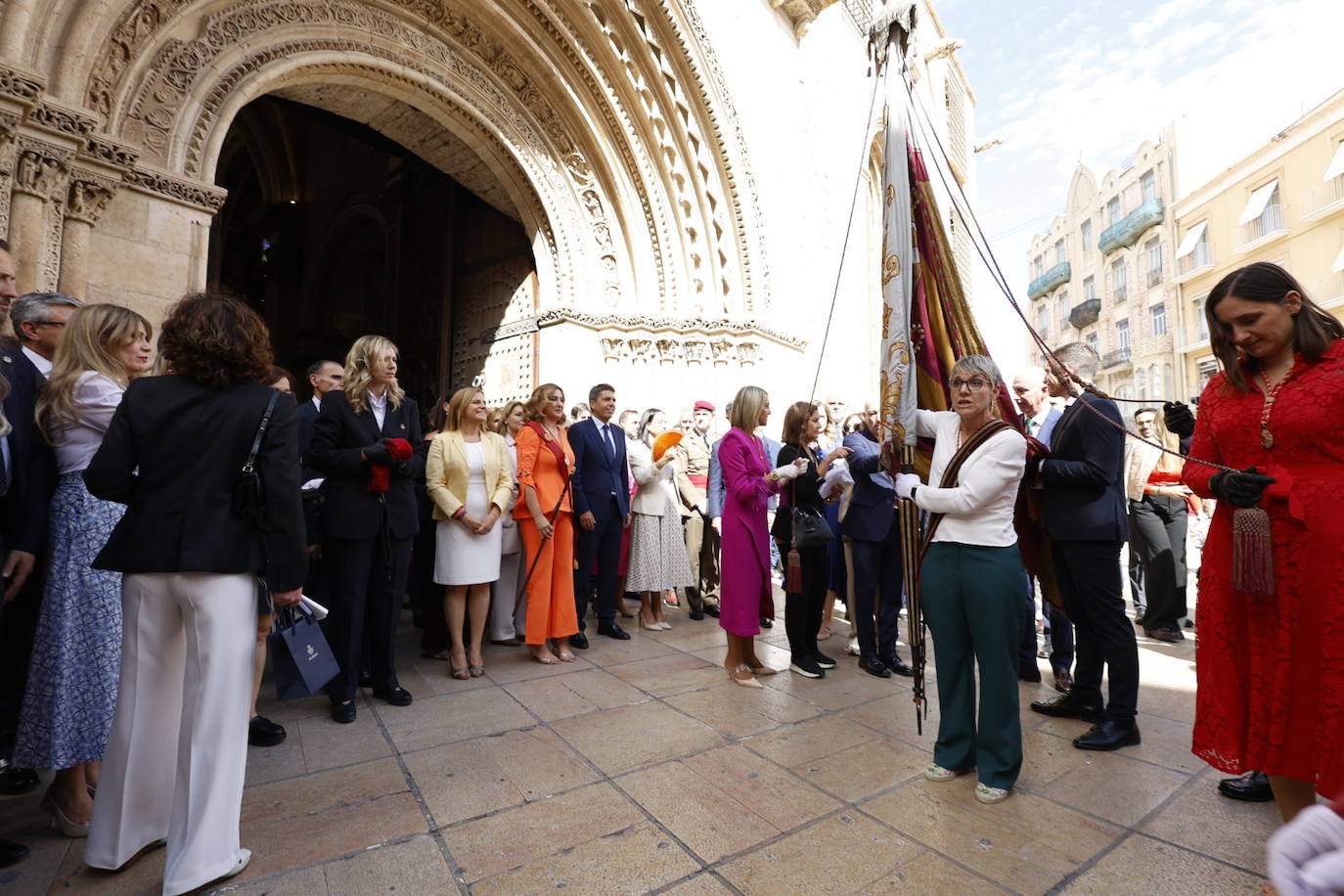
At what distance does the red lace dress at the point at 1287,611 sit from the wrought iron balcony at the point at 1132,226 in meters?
34.6

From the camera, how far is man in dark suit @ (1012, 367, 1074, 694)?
360 cm

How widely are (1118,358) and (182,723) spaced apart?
124 ft

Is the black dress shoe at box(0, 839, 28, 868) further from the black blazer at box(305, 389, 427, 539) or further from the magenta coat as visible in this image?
the magenta coat

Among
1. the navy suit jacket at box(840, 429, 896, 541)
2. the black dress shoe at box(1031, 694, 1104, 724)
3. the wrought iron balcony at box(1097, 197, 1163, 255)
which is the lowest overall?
the black dress shoe at box(1031, 694, 1104, 724)

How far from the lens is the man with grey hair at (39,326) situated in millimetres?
2469

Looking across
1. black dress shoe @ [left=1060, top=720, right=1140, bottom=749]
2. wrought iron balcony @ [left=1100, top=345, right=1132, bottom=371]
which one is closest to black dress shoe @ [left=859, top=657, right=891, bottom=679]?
black dress shoe @ [left=1060, top=720, right=1140, bottom=749]

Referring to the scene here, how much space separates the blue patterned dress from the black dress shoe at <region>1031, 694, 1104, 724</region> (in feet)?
13.4

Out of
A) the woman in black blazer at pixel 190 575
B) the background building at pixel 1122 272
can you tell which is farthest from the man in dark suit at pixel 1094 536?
the background building at pixel 1122 272

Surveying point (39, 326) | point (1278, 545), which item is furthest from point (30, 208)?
point (1278, 545)

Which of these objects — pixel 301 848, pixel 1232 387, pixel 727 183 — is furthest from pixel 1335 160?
pixel 301 848

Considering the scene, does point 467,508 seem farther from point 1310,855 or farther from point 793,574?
point 1310,855

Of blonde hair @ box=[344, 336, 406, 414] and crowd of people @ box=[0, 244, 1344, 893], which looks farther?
blonde hair @ box=[344, 336, 406, 414]

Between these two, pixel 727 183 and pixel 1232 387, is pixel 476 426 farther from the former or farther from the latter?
pixel 727 183

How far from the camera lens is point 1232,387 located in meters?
2.27
